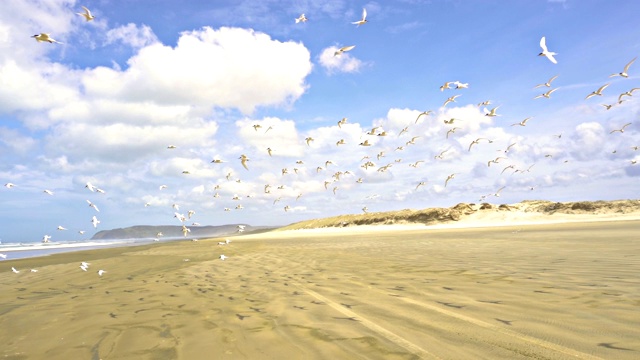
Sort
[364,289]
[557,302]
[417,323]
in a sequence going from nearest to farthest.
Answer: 1. [417,323]
2. [557,302]
3. [364,289]

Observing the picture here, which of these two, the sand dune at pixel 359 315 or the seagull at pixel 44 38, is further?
the seagull at pixel 44 38

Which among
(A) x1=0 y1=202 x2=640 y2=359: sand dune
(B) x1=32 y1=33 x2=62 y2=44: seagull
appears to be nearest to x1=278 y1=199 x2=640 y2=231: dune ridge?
(A) x1=0 y1=202 x2=640 y2=359: sand dune

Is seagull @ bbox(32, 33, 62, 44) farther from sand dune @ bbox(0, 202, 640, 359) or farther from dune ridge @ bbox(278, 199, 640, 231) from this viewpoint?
dune ridge @ bbox(278, 199, 640, 231)

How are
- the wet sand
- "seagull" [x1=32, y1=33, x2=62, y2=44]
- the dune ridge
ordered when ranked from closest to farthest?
1. the wet sand
2. "seagull" [x1=32, y1=33, x2=62, y2=44]
3. the dune ridge

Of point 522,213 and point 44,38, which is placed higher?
point 44,38

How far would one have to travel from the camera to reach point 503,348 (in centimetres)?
400

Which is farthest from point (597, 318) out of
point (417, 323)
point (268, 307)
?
point (268, 307)

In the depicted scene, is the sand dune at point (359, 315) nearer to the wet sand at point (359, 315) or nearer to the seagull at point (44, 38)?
the wet sand at point (359, 315)

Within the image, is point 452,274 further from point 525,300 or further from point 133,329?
point 133,329

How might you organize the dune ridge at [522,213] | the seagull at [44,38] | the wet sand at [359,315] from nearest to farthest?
the wet sand at [359,315] < the seagull at [44,38] < the dune ridge at [522,213]

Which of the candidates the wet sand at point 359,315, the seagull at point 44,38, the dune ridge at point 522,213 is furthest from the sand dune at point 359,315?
the dune ridge at point 522,213

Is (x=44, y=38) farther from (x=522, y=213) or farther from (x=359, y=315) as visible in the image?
(x=522, y=213)

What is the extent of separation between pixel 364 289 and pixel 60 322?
246 inches

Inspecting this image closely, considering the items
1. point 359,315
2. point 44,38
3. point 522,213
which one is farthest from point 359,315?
point 522,213
